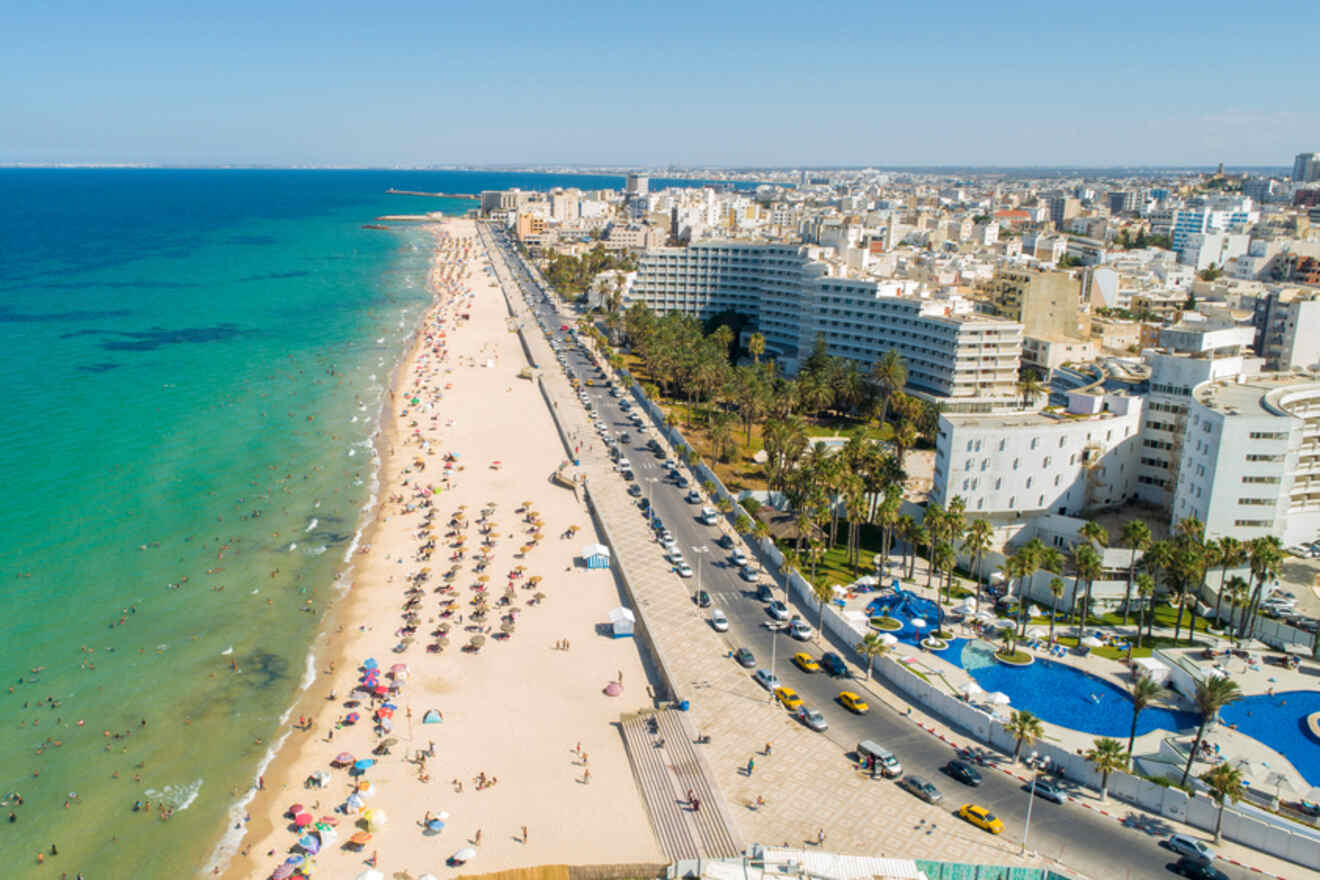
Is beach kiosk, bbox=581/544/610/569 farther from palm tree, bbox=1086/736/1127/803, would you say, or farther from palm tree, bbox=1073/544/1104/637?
palm tree, bbox=1086/736/1127/803

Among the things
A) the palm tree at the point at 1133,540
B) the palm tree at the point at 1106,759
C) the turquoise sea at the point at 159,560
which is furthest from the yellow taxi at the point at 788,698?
the turquoise sea at the point at 159,560

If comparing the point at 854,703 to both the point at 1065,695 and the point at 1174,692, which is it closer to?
the point at 1065,695

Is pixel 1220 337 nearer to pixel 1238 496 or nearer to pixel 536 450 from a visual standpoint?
pixel 1238 496

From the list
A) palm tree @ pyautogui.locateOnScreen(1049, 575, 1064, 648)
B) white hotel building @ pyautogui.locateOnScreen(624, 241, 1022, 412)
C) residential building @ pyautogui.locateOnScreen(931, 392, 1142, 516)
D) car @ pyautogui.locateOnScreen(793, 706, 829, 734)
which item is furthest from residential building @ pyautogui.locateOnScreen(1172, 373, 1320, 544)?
white hotel building @ pyautogui.locateOnScreen(624, 241, 1022, 412)

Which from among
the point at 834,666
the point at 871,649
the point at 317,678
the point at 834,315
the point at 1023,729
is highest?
the point at 834,315

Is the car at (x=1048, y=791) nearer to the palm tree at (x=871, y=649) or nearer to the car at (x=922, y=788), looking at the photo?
the car at (x=922, y=788)

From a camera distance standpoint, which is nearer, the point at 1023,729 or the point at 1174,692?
the point at 1023,729

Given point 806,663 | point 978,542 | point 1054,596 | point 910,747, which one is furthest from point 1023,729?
point 978,542
